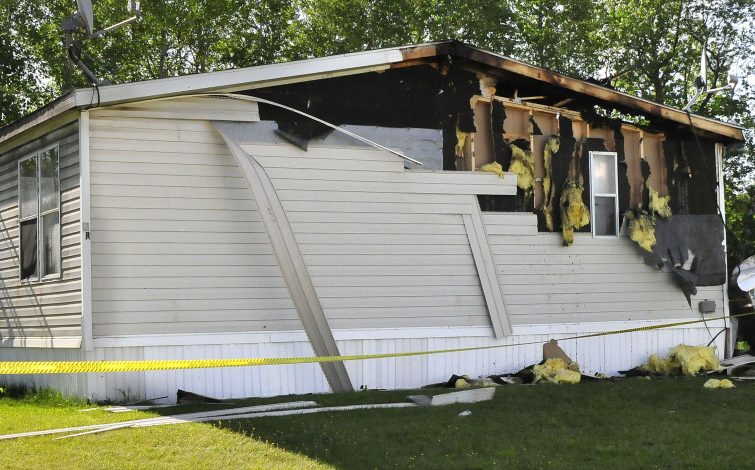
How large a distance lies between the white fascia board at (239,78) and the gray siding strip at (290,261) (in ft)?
2.78

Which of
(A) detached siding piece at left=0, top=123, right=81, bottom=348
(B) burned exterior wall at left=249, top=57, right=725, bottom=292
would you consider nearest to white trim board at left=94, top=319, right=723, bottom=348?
(A) detached siding piece at left=0, top=123, right=81, bottom=348

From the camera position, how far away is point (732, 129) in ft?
54.5

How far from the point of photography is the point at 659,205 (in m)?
16.2

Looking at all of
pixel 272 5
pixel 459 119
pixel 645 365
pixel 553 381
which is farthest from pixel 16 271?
pixel 272 5

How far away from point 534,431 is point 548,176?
6.41m

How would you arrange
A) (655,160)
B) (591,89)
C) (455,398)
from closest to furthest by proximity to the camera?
(455,398) → (591,89) → (655,160)

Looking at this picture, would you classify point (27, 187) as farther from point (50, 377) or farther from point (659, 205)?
point (659, 205)

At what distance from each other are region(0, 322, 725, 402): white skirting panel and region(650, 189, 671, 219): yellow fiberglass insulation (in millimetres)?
1896

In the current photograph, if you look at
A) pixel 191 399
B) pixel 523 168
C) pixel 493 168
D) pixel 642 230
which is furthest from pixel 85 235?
pixel 642 230

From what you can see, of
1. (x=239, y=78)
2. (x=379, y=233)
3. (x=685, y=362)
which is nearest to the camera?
(x=239, y=78)

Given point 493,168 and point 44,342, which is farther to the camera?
point 493,168

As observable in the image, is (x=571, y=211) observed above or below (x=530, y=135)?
below

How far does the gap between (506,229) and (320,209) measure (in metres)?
2.98

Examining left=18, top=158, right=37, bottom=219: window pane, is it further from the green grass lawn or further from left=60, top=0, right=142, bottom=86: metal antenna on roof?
the green grass lawn
